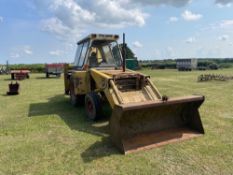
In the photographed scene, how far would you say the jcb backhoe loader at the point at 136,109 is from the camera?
4.65 meters

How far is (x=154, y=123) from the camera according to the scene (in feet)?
17.3

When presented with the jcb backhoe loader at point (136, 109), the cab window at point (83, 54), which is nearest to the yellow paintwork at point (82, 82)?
the jcb backhoe loader at point (136, 109)

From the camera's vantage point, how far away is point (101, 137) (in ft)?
17.3

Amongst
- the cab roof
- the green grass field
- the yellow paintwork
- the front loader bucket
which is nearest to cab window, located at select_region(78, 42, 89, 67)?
the cab roof

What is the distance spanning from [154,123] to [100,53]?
11.7ft

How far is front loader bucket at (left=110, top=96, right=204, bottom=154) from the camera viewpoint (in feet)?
14.9

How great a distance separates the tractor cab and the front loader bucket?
3003mm

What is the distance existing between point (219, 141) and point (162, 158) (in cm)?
152

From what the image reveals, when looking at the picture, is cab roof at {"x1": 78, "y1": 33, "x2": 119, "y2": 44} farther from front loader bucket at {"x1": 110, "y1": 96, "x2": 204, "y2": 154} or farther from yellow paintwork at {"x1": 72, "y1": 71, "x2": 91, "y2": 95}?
front loader bucket at {"x1": 110, "y1": 96, "x2": 204, "y2": 154}

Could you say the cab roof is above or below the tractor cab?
above

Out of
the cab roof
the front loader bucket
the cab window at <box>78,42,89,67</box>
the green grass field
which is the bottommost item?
the green grass field

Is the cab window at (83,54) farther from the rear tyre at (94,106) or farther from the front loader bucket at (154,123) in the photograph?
the front loader bucket at (154,123)

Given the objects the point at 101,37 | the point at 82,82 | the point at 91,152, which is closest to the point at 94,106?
the point at 82,82

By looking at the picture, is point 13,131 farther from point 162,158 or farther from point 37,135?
point 162,158
